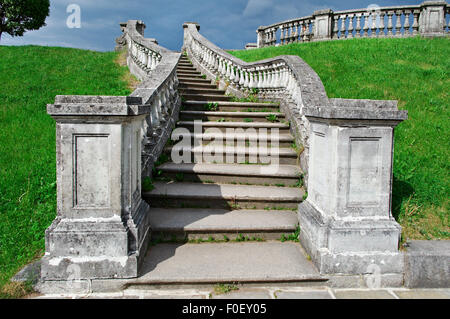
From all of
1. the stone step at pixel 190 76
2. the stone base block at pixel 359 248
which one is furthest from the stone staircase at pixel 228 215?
the stone step at pixel 190 76

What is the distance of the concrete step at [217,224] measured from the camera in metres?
3.94

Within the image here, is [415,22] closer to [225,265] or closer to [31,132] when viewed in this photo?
[31,132]

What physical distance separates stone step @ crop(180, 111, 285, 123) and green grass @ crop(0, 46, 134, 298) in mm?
2505

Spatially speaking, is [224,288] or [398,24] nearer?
[224,288]

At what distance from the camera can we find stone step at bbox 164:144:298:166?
557 centimetres

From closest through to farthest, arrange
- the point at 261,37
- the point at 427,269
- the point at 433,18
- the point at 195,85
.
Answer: the point at 427,269 → the point at 195,85 → the point at 433,18 → the point at 261,37

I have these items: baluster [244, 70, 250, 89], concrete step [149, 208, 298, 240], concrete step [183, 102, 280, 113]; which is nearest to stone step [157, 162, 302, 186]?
concrete step [149, 208, 298, 240]

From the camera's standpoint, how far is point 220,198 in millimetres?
4555

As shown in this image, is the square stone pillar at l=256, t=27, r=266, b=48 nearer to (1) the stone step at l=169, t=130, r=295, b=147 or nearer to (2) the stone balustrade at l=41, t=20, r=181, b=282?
(1) the stone step at l=169, t=130, r=295, b=147

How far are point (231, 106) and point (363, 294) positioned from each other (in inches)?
197

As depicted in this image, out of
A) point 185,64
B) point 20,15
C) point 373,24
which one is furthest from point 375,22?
point 20,15

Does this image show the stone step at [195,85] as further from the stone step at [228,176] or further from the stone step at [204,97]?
the stone step at [228,176]

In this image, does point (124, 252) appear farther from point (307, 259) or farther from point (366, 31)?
point (366, 31)
